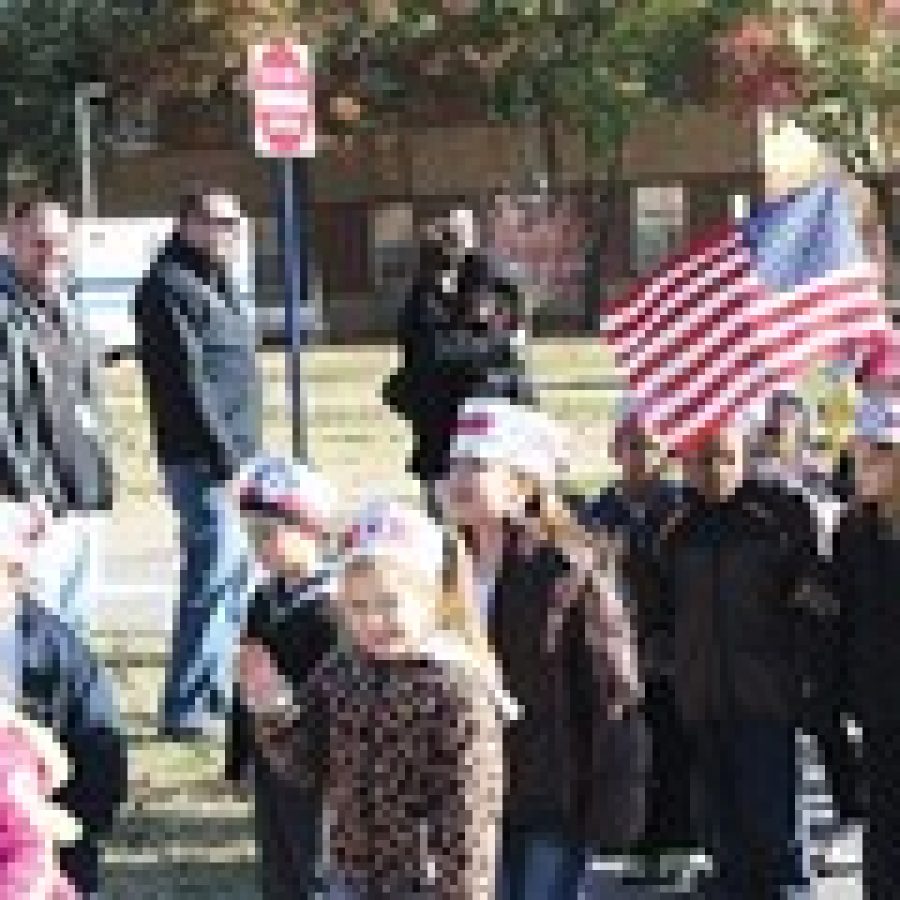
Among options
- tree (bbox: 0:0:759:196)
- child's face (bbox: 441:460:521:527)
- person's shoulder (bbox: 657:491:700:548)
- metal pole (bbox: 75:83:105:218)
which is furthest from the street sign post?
metal pole (bbox: 75:83:105:218)

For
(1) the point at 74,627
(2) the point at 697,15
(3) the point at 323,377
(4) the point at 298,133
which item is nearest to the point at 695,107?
(2) the point at 697,15

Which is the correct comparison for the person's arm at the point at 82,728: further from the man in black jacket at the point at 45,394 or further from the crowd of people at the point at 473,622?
the man in black jacket at the point at 45,394

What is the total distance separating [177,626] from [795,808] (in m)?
3.54

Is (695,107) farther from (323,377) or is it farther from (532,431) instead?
(532,431)

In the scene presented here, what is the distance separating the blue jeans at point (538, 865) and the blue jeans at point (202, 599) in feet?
13.3

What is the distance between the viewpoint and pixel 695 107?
2315 inches

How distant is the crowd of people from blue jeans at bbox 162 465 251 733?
0.02 m

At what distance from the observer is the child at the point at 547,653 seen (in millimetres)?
8125

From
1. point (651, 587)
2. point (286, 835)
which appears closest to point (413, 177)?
point (651, 587)

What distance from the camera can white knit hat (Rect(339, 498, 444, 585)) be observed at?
6754mm

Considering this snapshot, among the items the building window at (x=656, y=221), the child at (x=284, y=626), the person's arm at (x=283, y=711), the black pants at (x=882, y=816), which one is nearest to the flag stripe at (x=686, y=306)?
the black pants at (x=882, y=816)

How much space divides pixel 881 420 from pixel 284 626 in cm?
177

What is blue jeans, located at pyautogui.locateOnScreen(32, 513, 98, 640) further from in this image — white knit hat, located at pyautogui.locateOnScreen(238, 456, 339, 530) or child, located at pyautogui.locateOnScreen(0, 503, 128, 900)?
white knit hat, located at pyautogui.locateOnScreen(238, 456, 339, 530)

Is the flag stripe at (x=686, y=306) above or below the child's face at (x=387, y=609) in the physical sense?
above
